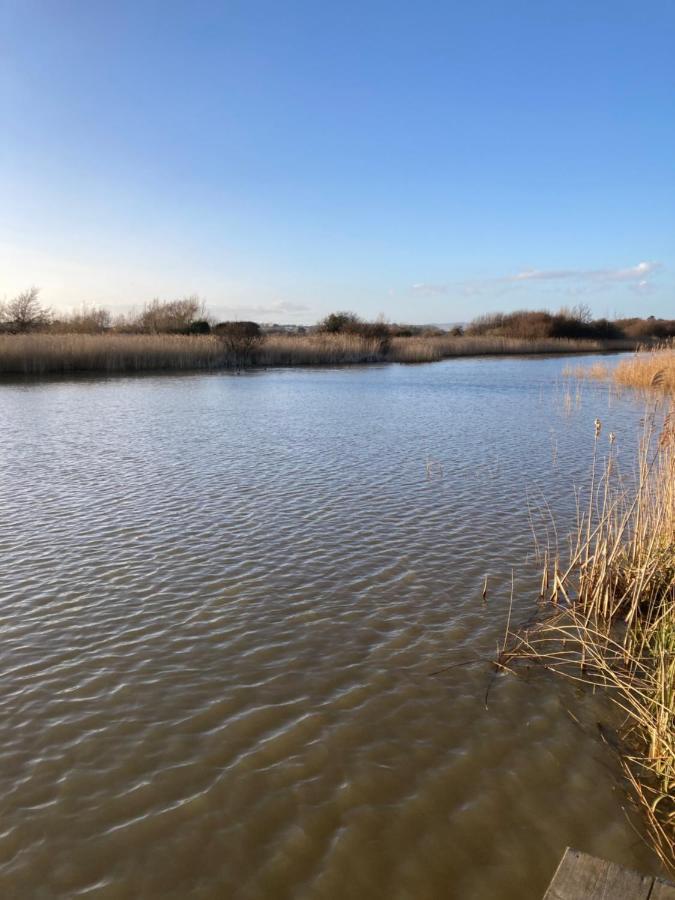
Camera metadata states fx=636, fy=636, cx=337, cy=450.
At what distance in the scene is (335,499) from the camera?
7.36 m

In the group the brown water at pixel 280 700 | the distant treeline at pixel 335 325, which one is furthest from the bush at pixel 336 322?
the brown water at pixel 280 700

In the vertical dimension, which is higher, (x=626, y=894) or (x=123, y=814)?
(x=626, y=894)

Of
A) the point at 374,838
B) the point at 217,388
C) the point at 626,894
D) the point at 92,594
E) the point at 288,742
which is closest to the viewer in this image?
the point at 626,894

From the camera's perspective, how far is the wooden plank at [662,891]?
4.87ft

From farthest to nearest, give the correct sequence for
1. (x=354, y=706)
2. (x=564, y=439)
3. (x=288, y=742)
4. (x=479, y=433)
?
(x=479, y=433)
(x=564, y=439)
(x=354, y=706)
(x=288, y=742)

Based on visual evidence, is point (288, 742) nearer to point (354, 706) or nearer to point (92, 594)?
point (354, 706)

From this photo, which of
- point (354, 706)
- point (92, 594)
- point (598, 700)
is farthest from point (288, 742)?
point (92, 594)

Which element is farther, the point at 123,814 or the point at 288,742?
the point at 288,742

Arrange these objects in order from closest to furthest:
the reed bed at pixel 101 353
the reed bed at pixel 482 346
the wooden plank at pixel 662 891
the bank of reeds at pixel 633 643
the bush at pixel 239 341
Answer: the wooden plank at pixel 662 891
the bank of reeds at pixel 633 643
the reed bed at pixel 101 353
the bush at pixel 239 341
the reed bed at pixel 482 346

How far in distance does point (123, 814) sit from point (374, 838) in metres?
1.05

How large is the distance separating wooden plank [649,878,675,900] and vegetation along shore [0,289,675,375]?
25590mm

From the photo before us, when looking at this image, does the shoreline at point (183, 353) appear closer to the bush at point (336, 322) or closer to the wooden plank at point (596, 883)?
the bush at point (336, 322)

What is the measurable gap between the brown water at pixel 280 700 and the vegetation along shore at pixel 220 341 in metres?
18.0

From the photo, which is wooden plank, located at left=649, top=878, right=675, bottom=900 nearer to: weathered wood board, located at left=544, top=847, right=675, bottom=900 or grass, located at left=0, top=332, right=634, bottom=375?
weathered wood board, located at left=544, top=847, right=675, bottom=900
